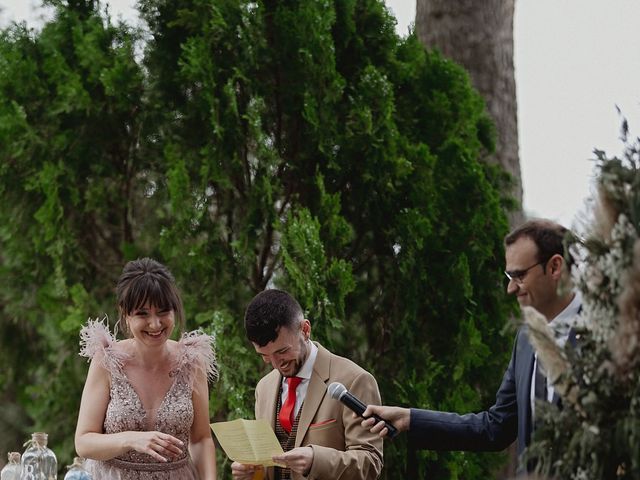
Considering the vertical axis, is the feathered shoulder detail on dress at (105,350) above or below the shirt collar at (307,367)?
above

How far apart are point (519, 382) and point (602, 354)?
50.5 inches

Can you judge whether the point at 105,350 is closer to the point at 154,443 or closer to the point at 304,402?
the point at 154,443

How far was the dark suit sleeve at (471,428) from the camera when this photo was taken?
12.2ft

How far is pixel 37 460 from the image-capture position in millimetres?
3895

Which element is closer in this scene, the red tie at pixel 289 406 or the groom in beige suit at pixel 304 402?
the groom in beige suit at pixel 304 402

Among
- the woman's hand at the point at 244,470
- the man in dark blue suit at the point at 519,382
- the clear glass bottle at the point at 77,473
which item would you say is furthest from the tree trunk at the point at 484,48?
the clear glass bottle at the point at 77,473

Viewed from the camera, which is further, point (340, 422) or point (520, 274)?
point (340, 422)

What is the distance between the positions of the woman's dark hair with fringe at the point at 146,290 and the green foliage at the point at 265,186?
4.38 feet

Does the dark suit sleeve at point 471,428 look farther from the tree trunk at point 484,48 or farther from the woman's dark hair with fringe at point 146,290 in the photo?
the tree trunk at point 484,48

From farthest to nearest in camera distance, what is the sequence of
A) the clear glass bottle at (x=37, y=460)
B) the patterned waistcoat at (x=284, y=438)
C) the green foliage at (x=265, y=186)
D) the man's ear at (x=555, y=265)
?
the green foliage at (x=265, y=186) < the patterned waistcoat at (x=284, y=438) < the clear glass bottle at (x=37, y=460) < the man's ear at (x=555, y=265)

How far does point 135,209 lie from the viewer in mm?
6520

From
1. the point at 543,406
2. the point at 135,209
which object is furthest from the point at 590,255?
the point at 135,209

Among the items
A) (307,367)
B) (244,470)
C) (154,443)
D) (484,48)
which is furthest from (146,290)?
(484,48)

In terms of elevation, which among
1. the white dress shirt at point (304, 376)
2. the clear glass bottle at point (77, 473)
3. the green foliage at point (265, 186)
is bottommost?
the clear glass bottle at point (77, 473)
